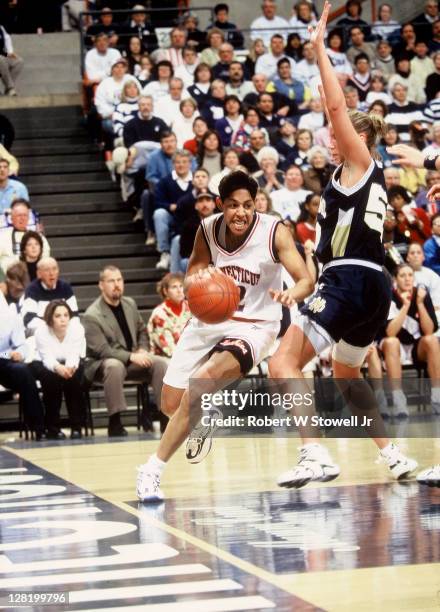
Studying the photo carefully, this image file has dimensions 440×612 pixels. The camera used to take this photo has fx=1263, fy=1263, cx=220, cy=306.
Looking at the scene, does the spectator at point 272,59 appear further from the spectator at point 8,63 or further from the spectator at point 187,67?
the spectator at point 8,63

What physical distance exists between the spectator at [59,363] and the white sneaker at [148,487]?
14.7 feet

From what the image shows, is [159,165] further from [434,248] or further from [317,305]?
[317,305]

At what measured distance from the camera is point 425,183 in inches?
570

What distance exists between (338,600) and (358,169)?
9.13ft

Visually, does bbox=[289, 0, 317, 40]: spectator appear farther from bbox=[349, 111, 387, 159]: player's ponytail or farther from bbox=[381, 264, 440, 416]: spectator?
bbox=[349, 111, 387, 159]: player's ponytail

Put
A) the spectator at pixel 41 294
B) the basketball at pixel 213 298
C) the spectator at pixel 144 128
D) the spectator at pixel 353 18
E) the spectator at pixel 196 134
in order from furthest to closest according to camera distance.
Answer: the spectator at pixel 353 18 → the spectator at pixel 144 128 → the spectator at pixel 196 134 → the spectator at pixel 41 294 → the basketball at pixel 213 298

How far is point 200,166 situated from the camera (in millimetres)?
13570

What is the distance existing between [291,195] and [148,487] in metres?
7.28

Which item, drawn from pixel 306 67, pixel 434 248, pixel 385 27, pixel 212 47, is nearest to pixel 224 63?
pixel 212 47

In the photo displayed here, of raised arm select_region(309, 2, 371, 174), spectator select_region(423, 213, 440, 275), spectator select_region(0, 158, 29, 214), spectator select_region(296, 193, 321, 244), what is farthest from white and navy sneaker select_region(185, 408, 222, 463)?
spectator select_region(0, 158, 29, 214)

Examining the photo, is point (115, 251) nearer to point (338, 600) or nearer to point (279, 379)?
point (279, 379)

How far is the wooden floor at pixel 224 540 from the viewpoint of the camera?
4.12m

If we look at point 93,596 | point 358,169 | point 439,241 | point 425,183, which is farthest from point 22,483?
point 425,183

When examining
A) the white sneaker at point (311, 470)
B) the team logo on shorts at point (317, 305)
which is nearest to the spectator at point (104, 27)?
the team logo on shorts at point (317, 305)
